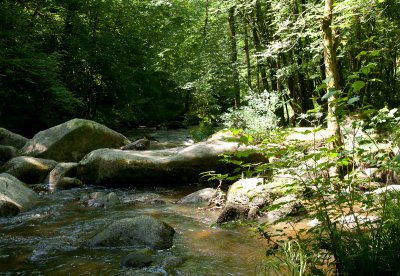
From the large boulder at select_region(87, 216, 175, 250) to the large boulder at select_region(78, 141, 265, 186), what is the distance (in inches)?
158

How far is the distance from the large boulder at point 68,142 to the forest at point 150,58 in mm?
2804

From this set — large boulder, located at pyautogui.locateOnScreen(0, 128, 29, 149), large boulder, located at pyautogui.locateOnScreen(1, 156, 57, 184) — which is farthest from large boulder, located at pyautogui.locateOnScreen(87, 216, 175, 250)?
large boulder, located at pyautogui.locateOnScreen(0, 128, 29, 149)

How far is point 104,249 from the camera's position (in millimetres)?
5180

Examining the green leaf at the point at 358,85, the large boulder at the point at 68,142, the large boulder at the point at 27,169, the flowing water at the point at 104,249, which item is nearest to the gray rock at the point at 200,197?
the flowing water at the point at 104,249

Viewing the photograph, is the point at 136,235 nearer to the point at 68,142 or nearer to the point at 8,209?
the point at 8,209

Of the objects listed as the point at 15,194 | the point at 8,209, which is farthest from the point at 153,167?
the point at 8,209

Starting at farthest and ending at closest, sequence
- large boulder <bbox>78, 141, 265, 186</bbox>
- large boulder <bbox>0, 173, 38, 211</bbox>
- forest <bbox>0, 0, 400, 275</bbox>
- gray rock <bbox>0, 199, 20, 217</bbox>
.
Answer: large boulder <bbox>78, 141, 265, 186</bbox> < large boulder <bbox>0, 173, 38, 211</bbox> < gray rock <bbox>0, 199, 20, 217</bbox> < forest <bbox>0, 0, 400, 275</bbox>

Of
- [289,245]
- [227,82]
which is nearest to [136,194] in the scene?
[289,245]

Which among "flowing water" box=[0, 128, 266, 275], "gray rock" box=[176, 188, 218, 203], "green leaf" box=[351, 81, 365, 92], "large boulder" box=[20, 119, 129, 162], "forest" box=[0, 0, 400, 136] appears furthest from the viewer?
"forest" box=[0, 0, 400, 136]

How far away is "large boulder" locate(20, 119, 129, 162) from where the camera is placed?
1115 centimetres

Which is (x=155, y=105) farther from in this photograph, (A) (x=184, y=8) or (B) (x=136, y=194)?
(B) (x=136, y=194)

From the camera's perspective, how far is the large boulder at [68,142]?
36.6 ft

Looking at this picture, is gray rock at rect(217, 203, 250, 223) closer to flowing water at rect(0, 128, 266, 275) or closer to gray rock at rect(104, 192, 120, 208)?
flowing water at rect(0, 128, 266, 275)

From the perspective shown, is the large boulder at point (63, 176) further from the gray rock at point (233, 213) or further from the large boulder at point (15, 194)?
the gray rock at point (233, 213)
